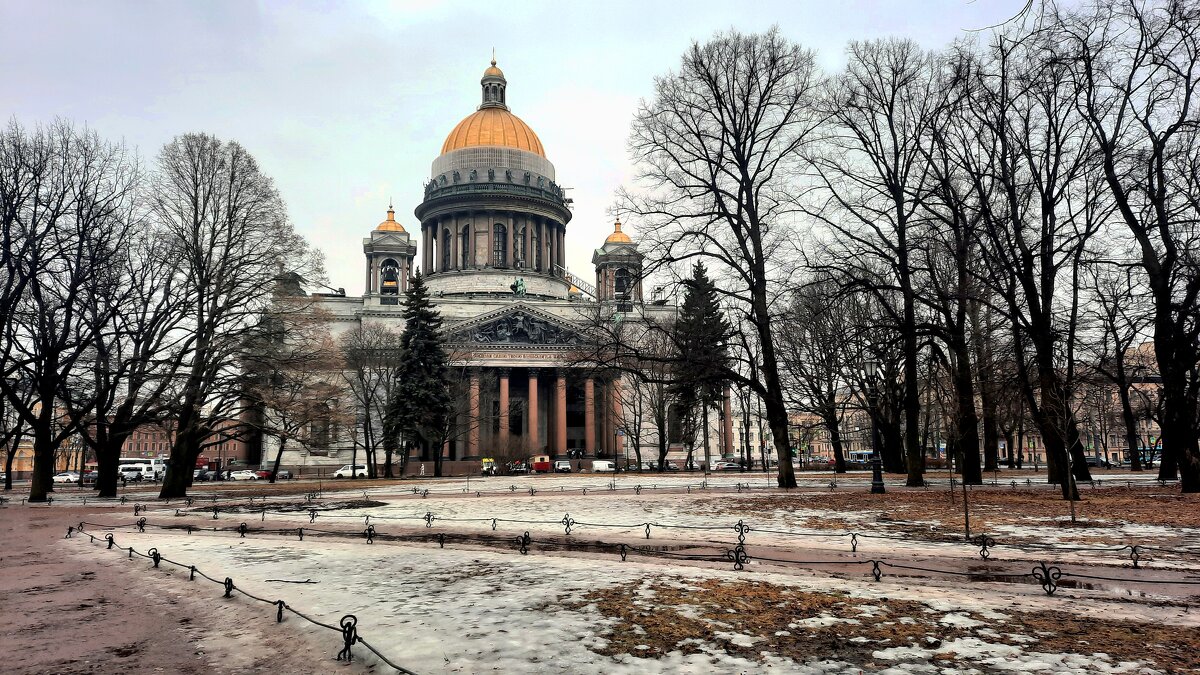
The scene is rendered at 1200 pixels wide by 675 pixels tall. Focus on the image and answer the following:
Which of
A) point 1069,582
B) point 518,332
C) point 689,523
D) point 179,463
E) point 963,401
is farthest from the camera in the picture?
point 518,332

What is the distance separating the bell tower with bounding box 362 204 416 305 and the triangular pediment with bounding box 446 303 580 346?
50.9ft

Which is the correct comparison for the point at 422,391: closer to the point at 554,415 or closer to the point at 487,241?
the point at 554,415

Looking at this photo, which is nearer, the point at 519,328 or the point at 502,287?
the point at 519,328

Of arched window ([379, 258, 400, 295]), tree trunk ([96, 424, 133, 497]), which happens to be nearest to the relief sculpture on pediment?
arched window ([379, 258, 400, 295])

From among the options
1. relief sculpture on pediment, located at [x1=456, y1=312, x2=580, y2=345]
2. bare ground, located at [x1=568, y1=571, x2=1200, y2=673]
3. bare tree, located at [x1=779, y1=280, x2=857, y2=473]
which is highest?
relief sculpture on pediment, located at [x1=456, y1=312, x2=580, y2=345]

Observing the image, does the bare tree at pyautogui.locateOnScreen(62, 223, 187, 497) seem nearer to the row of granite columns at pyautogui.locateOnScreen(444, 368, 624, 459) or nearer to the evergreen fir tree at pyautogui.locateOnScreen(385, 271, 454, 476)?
the evergreen fir tree at pyautogui.locateOnScreen(385, 271, 454, 476)

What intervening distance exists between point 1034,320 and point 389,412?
131ft

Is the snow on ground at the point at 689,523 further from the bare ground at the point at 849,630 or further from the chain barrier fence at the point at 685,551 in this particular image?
the bare ground at the point at 849,630

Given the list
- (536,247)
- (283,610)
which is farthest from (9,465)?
(283,610)

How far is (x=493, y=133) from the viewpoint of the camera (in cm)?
8681

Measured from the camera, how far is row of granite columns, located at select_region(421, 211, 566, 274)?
278 feet

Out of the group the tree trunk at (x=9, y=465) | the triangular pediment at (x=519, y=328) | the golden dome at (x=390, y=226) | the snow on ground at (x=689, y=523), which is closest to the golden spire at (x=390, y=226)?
the golden dome at (x=390, y=226)

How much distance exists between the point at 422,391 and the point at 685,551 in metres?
41.3

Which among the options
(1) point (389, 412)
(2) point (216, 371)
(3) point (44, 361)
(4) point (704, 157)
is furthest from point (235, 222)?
(1) point (389, 412)
